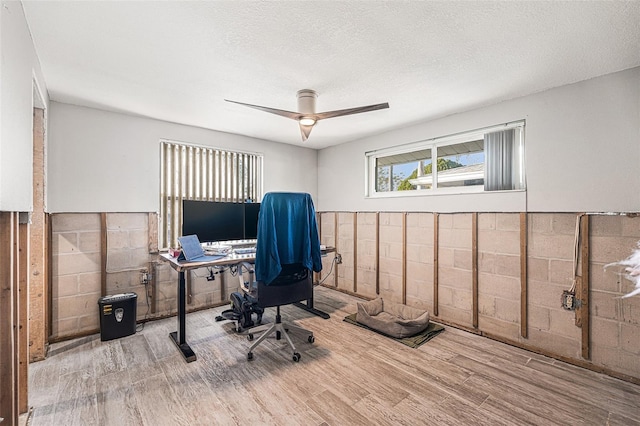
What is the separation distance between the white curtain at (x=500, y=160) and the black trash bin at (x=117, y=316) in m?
4.15

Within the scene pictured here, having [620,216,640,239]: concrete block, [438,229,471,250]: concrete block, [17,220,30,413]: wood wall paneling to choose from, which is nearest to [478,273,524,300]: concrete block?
[438,229,471,250]: concrete block

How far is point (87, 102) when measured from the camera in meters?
3.11

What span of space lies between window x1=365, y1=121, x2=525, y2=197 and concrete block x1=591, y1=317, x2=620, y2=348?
1331 mm

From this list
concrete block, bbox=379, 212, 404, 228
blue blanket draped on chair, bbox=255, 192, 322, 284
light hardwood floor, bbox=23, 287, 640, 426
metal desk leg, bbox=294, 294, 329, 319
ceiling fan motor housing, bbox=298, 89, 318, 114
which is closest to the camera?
light hardwood floor, bbox=23, 287, 640, 426

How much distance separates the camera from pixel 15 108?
5.02 feet

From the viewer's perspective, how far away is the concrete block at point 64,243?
10.1 feet

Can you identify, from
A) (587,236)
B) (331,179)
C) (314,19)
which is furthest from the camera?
(331,179)

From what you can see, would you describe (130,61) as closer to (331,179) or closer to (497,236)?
(331,179)

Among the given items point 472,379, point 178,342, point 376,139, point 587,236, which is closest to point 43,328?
point 178,342

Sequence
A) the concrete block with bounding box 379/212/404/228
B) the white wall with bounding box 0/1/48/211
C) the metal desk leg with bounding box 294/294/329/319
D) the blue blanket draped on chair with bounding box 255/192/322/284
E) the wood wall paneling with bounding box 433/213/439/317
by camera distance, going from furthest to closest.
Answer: the concrete block with bounding box 379/212/404/228, the metal desk leg with bounding box 294/294/329/319, the wood wall paneling with bounding box 433/213/439/317, the blue blanket draped on chair with bounding box 255/192/322/284, the white wall with bounding box 0/1/48/211

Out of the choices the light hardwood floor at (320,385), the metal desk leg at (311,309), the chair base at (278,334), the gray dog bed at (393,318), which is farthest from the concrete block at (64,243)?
the gray dog bed at (393,318)

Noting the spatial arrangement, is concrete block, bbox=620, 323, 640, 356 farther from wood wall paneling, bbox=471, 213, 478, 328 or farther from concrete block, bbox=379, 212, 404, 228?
concrete block, bbox=379, 212, 404, 228

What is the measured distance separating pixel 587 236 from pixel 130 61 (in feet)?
13.3

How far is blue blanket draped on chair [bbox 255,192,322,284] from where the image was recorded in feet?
8.20
